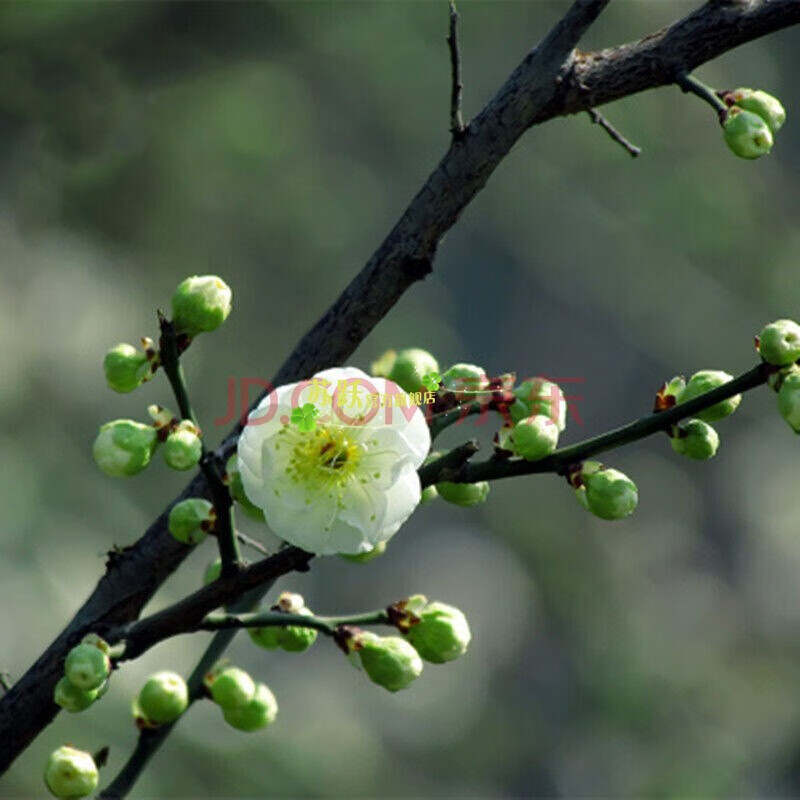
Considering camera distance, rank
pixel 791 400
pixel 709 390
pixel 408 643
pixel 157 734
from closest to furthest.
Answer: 1. pixel 791 400
2. pixel 709 390
3. pixel 408 643
4. pixel 157 734

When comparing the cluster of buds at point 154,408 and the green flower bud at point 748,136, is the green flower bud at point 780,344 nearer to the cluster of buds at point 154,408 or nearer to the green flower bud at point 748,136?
the green flower bud at point 748,136

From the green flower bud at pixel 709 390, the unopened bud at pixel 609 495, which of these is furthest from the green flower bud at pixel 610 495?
the green flower bud at pixel 709 390

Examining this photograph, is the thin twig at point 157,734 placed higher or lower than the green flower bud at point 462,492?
lower

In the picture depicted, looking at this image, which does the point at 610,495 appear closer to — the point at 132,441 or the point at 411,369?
the point at 411,369

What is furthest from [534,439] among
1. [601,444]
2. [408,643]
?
[408,643]

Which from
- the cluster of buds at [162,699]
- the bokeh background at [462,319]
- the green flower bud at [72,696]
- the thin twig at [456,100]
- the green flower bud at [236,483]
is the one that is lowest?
the green flower bud at [72,696]

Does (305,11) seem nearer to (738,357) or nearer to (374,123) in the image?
(374,123)

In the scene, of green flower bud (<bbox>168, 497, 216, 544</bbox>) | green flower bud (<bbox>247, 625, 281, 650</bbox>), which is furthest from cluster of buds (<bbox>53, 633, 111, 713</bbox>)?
green flower bud (<bbox>247, 625, 281, 650</bbox>)
